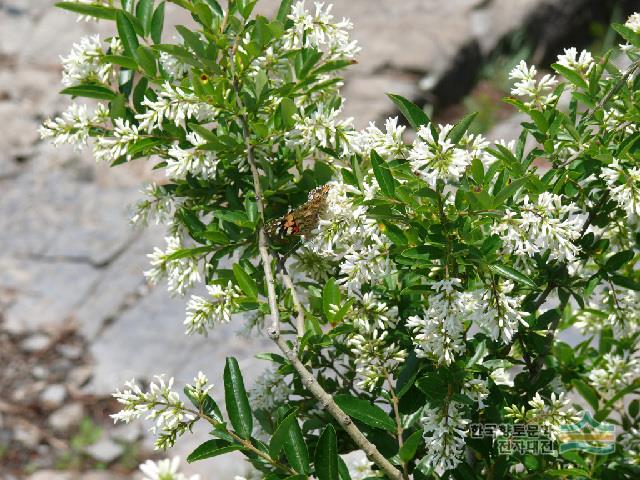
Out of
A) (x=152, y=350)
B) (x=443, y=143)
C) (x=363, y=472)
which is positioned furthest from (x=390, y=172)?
(x=152, y=350)

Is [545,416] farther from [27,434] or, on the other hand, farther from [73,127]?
[27,434]

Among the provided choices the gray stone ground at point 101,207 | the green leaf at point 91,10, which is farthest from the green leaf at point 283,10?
the gray stone ground at point 101,207

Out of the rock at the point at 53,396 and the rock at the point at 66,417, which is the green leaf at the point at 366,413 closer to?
the rock at the point at 66,417

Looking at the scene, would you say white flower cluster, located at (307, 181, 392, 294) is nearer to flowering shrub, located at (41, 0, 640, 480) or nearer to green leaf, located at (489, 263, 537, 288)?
flowering shrub, located at (41, 0, 640, 480)

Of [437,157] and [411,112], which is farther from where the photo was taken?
[411,112]

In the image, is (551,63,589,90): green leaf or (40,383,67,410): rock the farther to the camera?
→ (40,383,67,410): rock

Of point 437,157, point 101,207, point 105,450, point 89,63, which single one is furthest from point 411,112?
point 101,207

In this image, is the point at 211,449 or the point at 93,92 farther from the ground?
the point at 93,92

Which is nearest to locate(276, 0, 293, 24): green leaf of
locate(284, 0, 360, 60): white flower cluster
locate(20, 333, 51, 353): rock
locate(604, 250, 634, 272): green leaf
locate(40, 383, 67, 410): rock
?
locate(284, 0, 360, 60): white flower cluster

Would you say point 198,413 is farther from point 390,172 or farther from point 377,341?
point 390,172
